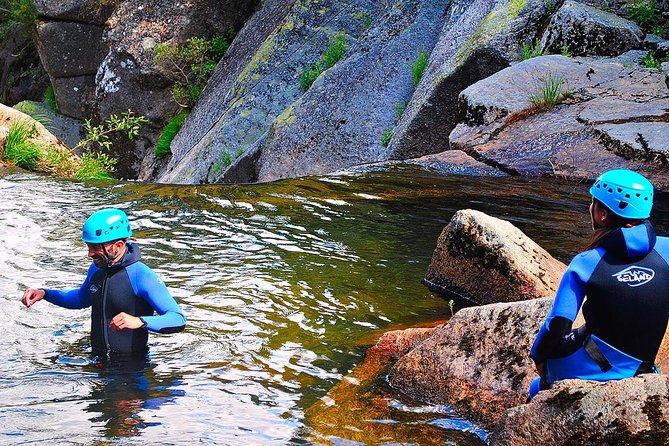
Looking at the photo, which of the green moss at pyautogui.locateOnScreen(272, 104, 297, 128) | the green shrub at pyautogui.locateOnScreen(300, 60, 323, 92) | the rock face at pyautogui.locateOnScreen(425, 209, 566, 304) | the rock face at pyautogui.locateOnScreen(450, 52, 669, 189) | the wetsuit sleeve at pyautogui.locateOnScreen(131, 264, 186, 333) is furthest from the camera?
the green shrub at pyautogui.locateOnScreen(300, 60, 323, 92)

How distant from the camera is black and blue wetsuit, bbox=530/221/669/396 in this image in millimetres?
3547

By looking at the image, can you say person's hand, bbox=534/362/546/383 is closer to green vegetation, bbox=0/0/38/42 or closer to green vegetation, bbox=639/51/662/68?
green vegetation, bbox=639/51/662/68

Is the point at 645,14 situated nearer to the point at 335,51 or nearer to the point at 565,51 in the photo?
the point at 565,51

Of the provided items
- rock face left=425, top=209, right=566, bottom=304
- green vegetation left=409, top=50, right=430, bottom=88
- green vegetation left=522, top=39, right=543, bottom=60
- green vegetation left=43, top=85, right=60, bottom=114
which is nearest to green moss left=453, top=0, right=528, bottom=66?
green vegetation left=522, top=39, right=543, bottom=60

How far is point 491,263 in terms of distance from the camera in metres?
6.32

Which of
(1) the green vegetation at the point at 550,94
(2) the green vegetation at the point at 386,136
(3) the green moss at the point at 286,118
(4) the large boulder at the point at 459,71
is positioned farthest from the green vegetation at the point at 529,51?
(3) the green moss at the point at 286,118

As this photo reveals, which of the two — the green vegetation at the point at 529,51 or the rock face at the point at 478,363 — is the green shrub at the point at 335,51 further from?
the rock face at the point at 478,363

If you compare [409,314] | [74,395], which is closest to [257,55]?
[409,314]

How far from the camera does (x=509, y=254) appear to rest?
20.3 feet

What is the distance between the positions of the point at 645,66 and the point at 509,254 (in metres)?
6.62

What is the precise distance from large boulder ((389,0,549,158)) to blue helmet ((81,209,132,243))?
8103mm

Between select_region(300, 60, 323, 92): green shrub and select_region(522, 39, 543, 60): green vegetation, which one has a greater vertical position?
select_region(522, 39, 543, 60): green vegetation

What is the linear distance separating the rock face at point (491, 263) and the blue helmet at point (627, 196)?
7.86ft

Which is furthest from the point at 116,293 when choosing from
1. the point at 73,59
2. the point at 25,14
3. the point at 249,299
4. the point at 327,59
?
the point at 25,14
